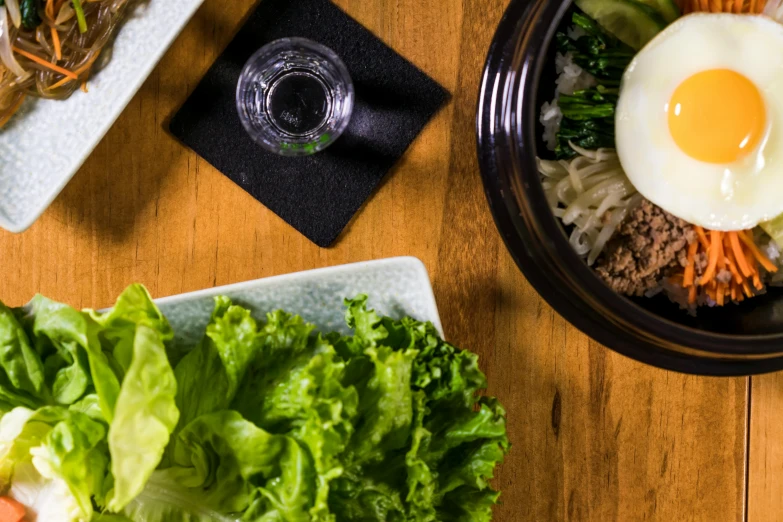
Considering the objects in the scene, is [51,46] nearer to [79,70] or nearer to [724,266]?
[79,70]

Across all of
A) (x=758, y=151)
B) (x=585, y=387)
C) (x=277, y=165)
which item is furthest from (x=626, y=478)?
(x=277, y=165)

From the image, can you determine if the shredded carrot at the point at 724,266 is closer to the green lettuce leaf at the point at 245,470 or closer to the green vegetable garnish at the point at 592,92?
the green vegetable garnish at the point at 592,92

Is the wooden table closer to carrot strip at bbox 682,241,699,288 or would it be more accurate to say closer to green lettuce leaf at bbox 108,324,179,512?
carrot strip at bbox 682,241,699,288

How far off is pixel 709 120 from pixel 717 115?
2 cm

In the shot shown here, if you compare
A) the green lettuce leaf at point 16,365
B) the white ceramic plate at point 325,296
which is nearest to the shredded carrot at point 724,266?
the white ceramic plate at point 325,296

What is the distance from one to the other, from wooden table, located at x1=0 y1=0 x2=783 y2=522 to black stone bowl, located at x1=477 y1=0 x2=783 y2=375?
1.05 ft

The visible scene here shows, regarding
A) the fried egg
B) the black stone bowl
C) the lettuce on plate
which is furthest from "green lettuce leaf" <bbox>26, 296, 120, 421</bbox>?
the fried egg

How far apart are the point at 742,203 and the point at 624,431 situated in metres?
0.58

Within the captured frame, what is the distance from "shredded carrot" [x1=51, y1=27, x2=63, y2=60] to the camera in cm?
154

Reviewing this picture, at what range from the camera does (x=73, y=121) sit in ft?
5.08

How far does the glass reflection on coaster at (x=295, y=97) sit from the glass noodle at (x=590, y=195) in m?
0.50

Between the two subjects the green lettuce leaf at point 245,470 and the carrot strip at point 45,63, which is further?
the carrot strip at point 45,63

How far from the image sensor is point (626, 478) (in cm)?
162

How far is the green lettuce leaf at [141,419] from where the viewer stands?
111 cm
